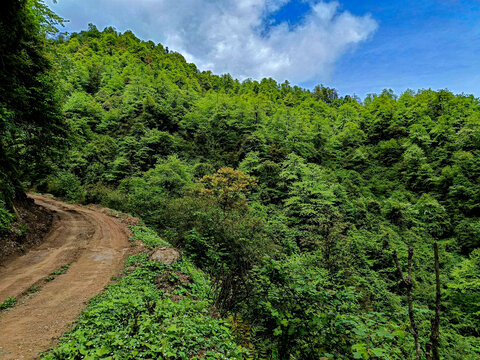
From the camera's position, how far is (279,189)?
2288 centimetres

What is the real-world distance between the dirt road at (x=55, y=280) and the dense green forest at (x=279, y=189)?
197cm

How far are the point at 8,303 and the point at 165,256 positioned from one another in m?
3.69

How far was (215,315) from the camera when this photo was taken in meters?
5.12

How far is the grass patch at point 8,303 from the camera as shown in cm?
491

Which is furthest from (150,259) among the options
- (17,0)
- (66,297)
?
(17,0)

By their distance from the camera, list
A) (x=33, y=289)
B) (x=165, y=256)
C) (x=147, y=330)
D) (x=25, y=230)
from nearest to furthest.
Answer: (x=147, y=330), (x=33, y=289), (x=165, y=256), (x=25, y=230)

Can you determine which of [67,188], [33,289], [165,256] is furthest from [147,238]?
[67,188]

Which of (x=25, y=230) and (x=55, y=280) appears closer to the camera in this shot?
(x=55, y=280)

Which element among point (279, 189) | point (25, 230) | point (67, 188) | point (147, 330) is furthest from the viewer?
point (279, 189)

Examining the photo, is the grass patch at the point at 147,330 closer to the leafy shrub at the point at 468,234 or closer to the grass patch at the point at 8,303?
the grass patch at the point at 8,303

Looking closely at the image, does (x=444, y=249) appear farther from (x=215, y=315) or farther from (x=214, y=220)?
(x=215, y=315)

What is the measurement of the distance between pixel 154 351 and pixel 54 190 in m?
23.1

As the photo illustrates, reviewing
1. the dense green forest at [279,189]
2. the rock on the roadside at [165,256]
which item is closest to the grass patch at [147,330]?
the dense green forest at [279,189]

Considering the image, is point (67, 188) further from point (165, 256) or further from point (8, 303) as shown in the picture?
point (8, 303)
